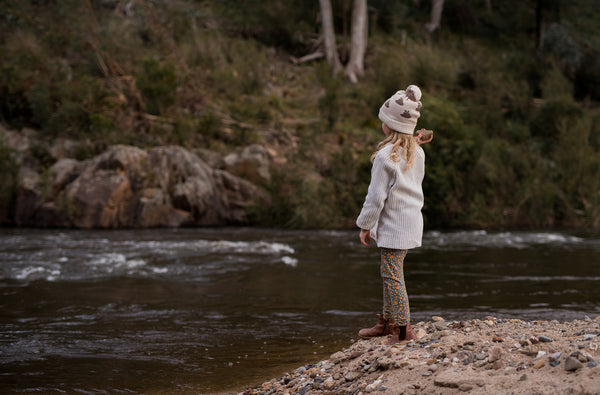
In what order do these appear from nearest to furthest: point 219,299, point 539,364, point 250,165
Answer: point 539,364 → point 219,299 → point 250,165

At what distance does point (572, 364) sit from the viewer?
3.26m

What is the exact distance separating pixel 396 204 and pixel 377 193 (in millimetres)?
175

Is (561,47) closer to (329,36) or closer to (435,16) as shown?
(435,16)

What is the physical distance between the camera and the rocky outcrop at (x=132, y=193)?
1803 cm

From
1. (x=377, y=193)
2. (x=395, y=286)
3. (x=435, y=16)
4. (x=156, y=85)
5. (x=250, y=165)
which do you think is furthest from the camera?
(x=435, y=16)

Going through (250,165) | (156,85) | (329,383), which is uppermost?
(156,85)

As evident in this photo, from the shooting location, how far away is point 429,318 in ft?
21.8

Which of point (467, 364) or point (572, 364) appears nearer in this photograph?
point (572, 364)

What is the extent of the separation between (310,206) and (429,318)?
12.0 m

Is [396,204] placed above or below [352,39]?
below

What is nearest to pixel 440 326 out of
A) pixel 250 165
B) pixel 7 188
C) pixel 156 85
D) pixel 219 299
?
pixel 219 299

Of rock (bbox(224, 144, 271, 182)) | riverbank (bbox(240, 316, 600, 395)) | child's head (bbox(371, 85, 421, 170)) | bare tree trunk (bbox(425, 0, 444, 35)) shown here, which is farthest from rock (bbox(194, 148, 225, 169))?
bare tree trunk (bbox(425, 0, 444, 35))

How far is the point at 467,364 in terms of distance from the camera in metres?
3.73

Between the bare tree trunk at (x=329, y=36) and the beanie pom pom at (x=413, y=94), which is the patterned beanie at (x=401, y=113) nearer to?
the beanie pom pom at (x=413, y=94)
